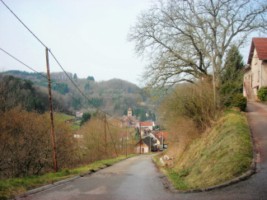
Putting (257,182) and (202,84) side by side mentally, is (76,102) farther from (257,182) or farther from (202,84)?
(257,182)

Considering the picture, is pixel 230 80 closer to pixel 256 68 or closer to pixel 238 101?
pixel 238 101

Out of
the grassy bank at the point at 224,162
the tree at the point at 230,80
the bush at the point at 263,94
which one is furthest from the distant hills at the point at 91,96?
the grassy bank at the point at 224,162

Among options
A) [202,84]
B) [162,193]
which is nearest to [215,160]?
[162,193]

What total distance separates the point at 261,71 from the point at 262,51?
8.02ft

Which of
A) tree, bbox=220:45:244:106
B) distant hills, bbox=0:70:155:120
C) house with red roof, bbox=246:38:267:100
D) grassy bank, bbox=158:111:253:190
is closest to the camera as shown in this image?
grassy bank, bbox=158:111:253:190

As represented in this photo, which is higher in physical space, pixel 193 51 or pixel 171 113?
pixel 193 51

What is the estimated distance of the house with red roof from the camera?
122 feet

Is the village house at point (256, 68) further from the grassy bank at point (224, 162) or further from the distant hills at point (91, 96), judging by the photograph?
the distant hills at point (91, 96)

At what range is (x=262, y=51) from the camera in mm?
37500

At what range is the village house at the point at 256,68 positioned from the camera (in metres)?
37.1

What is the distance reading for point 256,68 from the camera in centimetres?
4066

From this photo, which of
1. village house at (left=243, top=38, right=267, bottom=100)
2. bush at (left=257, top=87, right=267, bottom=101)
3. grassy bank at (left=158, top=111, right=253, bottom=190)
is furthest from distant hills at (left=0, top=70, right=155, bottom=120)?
grassy bank at (left=158, top=111, right=253, bottom=190)

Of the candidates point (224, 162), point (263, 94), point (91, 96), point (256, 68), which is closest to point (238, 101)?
point (263, 94)

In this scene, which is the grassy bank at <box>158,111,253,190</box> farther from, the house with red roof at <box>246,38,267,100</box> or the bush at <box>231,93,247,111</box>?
the house with red roof at <box>246,38,267,100</box>
